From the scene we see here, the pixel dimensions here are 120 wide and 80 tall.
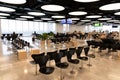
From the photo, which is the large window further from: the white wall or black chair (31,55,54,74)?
black chair (31,55,54,74)

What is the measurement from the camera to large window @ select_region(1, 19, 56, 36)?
59.7ft

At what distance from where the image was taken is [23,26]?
20.3m

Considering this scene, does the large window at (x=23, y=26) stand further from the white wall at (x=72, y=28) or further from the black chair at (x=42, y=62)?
the black chair at (x=42, y=62)

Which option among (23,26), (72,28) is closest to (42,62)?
(23,26)

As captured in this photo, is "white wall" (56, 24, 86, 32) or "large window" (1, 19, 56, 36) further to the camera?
"white wall" (56, 24, 86, 32)

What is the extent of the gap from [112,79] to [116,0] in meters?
3.42

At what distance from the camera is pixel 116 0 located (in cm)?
493

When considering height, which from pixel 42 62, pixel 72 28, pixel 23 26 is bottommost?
pixel 42 62

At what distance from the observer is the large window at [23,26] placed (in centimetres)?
1820

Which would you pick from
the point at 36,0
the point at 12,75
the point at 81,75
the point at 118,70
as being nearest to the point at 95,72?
the point at 81,75

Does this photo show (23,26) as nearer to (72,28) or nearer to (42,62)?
(72,28)

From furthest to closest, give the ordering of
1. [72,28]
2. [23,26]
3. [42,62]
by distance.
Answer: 1. [72,28]
2. [23,26]
3. [42,62]

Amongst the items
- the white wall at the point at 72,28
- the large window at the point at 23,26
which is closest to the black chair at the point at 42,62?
the large window at the point at 23,26

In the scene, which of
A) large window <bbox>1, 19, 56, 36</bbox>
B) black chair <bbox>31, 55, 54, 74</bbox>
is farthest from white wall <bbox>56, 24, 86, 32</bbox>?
black chair <bbox>31, 55, 54, 74</bbox>
